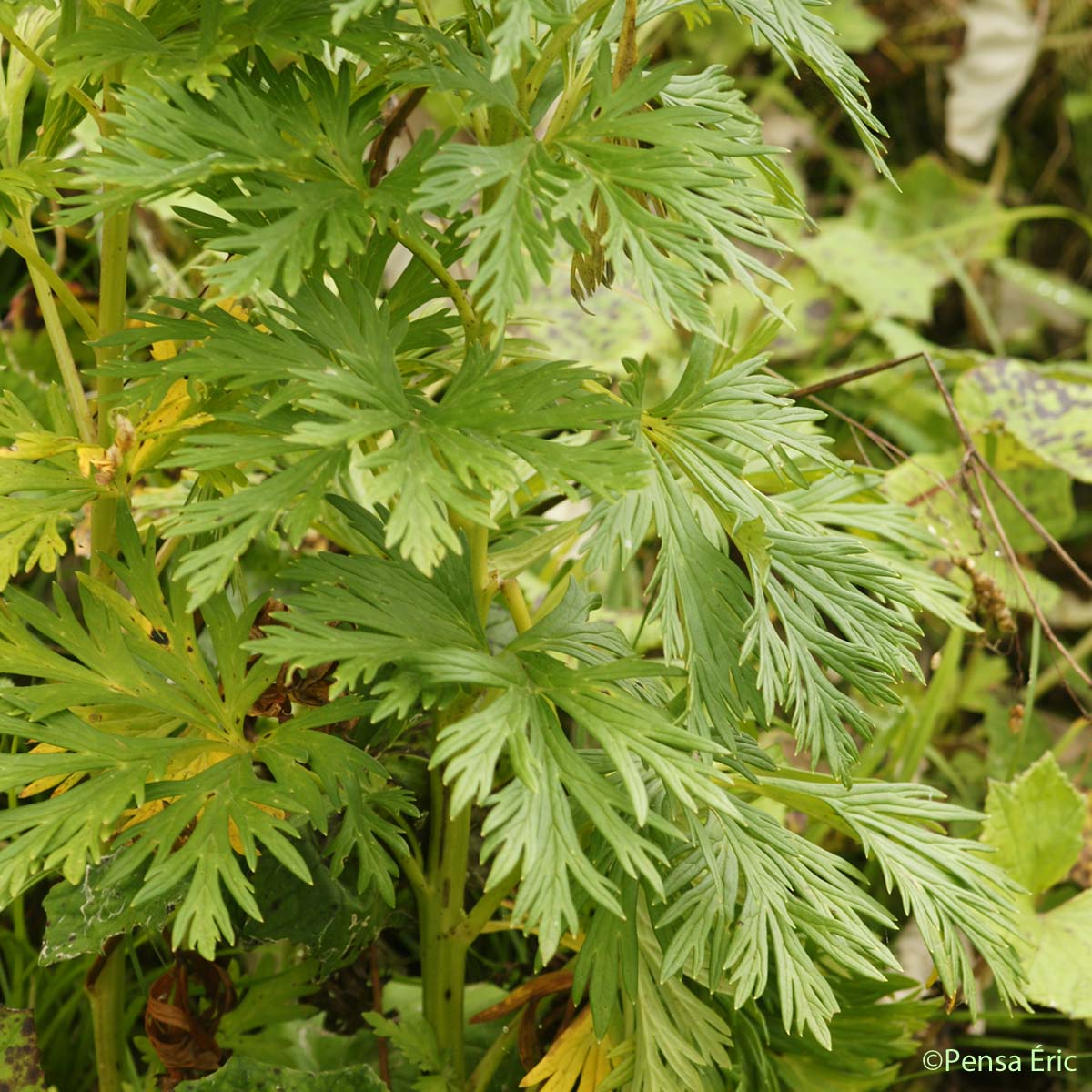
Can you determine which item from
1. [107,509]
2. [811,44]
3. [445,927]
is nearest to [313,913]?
[445,927]

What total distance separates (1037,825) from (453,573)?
77 cm

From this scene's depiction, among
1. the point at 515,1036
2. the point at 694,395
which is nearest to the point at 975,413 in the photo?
the point at 694,395

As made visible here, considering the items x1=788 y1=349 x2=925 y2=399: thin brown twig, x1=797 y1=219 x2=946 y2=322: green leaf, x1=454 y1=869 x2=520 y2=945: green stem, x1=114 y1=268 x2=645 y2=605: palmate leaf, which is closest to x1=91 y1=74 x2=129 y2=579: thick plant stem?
x1=114 y1=268 x2=645 y2=605: palmate leaf

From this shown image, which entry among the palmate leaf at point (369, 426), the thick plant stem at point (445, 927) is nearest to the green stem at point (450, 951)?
the thick plant stem at point (445, 927)

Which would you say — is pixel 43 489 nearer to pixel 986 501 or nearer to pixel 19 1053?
pixel 19 1053

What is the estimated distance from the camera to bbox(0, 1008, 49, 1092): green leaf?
2.83 ft

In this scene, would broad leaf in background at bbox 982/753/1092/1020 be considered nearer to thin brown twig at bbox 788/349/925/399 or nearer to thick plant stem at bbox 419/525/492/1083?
thin brown twig at bbox 788/349/925/399

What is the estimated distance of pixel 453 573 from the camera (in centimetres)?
69

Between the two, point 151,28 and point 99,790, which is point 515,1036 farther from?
point 151,28

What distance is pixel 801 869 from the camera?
743mm

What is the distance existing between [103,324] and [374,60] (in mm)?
279

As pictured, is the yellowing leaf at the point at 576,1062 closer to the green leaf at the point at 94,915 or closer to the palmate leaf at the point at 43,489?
the green leaf at the point at 94,915

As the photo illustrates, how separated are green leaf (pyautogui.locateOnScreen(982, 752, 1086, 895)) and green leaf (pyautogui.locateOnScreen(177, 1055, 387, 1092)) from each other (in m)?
0.66

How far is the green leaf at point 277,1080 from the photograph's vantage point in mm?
794
